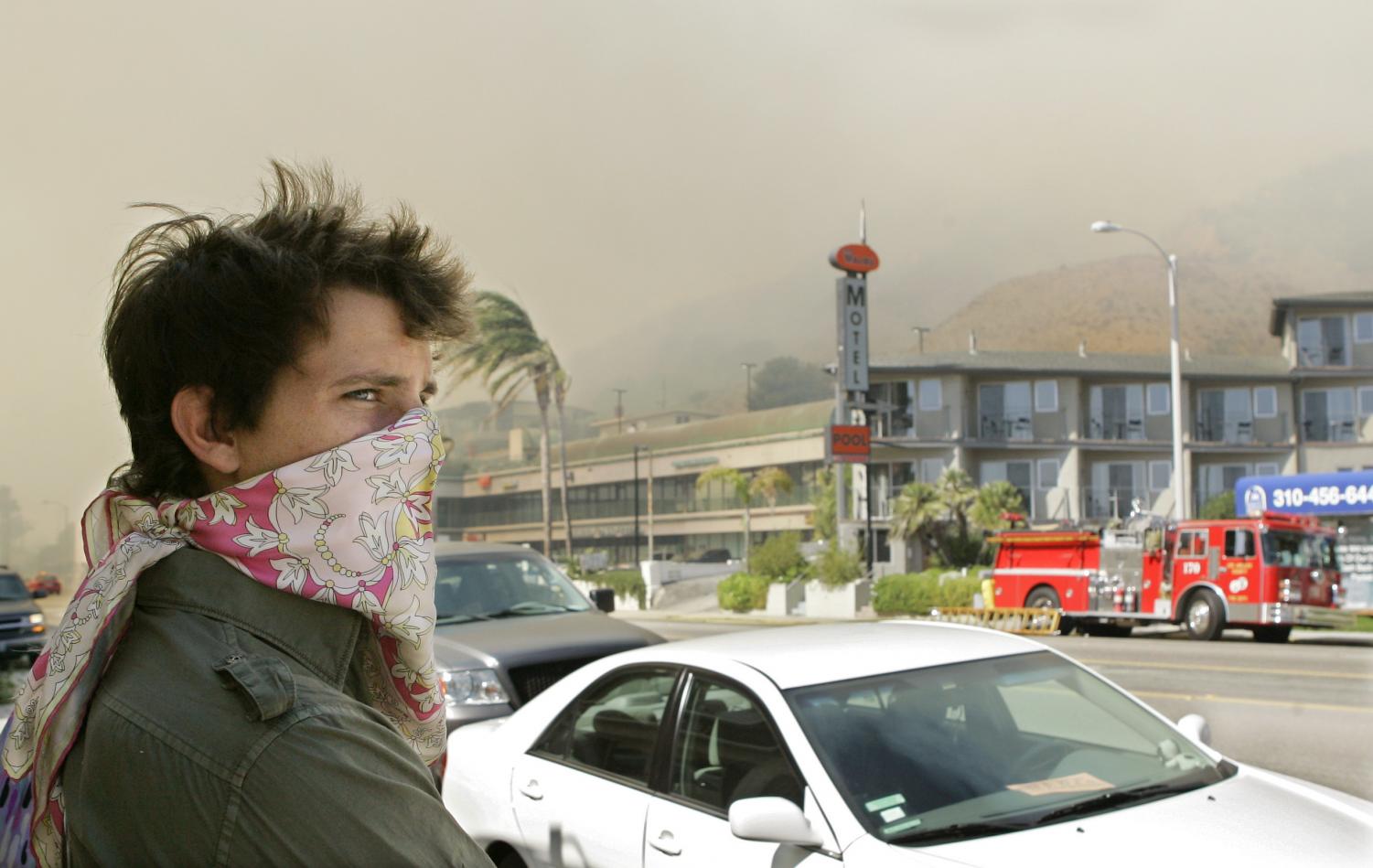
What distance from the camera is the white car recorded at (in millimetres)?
3154

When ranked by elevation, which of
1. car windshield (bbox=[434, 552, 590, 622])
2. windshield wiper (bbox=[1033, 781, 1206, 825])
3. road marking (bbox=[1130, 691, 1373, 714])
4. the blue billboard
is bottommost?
road marking (bbox=[1130, 691, 1373, 714])

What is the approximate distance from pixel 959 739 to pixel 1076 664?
83 cm

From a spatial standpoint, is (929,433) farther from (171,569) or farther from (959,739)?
(171,569)

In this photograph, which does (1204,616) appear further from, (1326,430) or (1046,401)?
(1326,430)

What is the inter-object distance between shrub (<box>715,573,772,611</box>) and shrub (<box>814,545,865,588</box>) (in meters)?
1.57

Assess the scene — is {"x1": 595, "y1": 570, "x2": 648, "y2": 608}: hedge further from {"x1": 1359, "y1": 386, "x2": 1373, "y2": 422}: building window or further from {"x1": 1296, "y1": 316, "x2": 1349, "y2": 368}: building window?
{"x1": 1359, "y1": 386, "x2": 1373, "y2": 422}: building window

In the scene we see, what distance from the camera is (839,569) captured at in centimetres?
2823

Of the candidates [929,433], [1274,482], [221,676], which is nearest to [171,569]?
[221,676]

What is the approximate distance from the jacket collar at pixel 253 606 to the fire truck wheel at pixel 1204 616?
21173 millimetres

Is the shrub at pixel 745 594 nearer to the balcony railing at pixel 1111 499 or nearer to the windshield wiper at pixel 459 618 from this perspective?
the balcony railing at pixel 1111 499

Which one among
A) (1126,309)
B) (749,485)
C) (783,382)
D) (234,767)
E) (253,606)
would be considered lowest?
(234,767)

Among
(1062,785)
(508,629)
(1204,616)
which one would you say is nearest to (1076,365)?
(1204,616)

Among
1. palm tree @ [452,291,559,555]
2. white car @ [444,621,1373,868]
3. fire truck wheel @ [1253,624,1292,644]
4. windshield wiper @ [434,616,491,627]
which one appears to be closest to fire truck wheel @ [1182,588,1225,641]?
fire truck wheel @ [1253,624,1292,644]

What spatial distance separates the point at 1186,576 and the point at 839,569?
30.4ft
